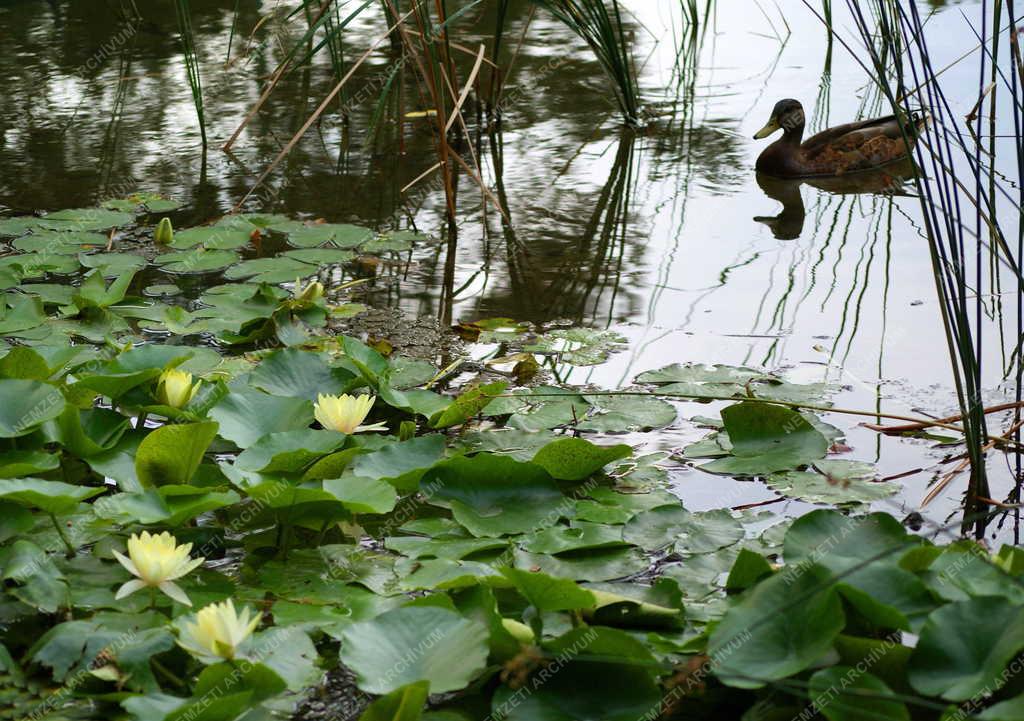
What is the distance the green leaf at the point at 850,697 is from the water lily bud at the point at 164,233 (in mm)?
2605

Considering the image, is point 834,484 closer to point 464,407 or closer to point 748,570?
point 748,570

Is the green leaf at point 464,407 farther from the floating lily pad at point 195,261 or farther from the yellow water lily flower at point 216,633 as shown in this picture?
the floating lily pad at point 195,261

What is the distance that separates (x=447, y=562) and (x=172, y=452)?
492 millimetres

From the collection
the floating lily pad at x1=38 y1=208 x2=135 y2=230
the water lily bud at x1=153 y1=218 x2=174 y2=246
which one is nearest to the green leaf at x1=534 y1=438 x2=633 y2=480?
the water lily bud at x1=153 y1=218 x2=174 y2=246

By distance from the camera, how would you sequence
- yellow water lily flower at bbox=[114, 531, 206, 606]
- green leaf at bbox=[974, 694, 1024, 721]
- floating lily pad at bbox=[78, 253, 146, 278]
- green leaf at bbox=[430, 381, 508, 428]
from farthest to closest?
1. floating lily pad at bbox=[78, 253, 146, 278]
2. green leaf at bbox=[430, 381, 508, 428]
3. yellow water lily flower at bbox=[114, 531, 206, 606]
4. green leaf at bbox=[974, 694, 1024, 721]

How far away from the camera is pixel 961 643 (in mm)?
1251

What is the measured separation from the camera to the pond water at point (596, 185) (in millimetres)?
2590

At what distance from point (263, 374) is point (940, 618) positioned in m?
1.36

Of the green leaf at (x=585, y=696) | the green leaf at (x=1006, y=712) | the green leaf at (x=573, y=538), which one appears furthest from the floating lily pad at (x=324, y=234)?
the green leaf at (x=1006, y=712)

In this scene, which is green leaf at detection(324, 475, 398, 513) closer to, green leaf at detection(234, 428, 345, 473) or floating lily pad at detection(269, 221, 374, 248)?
green leaf at detection(234, 428, 345, 473)

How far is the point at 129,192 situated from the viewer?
12.6ft

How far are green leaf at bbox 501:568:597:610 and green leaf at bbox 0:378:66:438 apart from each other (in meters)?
0.89

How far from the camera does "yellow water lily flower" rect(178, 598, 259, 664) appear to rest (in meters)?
1.35

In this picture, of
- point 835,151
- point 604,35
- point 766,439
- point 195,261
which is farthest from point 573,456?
point 604,35
